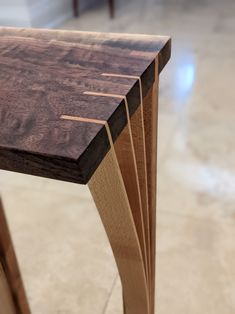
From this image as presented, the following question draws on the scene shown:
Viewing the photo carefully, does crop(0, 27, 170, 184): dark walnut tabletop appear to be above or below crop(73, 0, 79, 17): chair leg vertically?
above

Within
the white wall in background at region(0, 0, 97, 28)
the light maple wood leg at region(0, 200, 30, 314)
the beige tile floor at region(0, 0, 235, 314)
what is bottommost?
the beige tile floor at region(0, 0, 235, 314)

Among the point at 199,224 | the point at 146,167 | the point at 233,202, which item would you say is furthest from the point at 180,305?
the point at 146,167

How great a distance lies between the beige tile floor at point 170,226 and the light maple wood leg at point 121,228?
12.4 inches

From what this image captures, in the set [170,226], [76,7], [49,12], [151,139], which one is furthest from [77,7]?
[151,139]

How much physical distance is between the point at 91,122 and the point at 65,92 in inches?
2.9

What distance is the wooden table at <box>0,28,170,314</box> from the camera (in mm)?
396

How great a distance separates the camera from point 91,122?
41 centimetres

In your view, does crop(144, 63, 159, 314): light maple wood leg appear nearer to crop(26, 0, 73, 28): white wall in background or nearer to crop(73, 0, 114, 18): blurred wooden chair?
crop(26, 0, 73, 28): white wall in background

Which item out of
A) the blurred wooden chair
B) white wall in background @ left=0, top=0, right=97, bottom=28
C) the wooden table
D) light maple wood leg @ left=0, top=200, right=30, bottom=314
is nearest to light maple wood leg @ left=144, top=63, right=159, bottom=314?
the wooden table

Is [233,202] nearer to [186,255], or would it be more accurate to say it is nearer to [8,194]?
[186,255]

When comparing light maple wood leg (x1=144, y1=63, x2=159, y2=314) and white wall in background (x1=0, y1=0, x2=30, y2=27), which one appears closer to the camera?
light maple wood leg (x1=144, y1=63, x2=159, y2=314)

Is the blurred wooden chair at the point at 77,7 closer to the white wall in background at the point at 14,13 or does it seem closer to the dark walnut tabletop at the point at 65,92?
the white wall in background at the point at 14,13

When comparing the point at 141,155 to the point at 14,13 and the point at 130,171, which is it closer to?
the point at 130,171

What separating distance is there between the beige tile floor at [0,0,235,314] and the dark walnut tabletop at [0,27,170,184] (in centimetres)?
71
